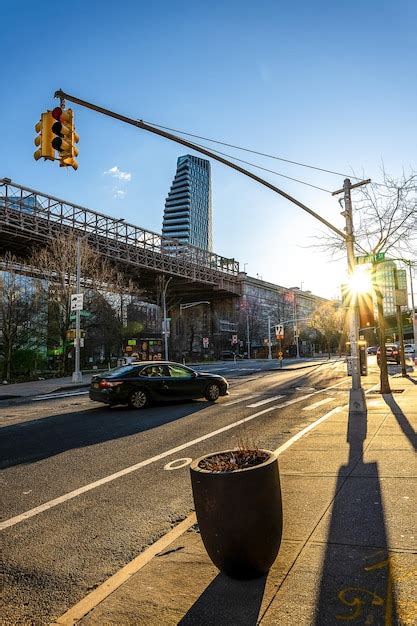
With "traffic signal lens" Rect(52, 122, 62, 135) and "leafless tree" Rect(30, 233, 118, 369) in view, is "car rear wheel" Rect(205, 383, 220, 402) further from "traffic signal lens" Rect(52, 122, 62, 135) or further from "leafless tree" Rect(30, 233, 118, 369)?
"leafless tree" Rect(30, 233, 118, 369)

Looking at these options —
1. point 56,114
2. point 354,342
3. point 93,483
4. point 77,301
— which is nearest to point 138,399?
point 354,342

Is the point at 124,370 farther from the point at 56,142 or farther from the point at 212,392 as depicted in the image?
the point at 56,142

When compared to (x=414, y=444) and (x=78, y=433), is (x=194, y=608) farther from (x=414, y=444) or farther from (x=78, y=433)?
(x=78, y=433)

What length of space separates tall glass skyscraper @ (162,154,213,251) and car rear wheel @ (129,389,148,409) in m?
161

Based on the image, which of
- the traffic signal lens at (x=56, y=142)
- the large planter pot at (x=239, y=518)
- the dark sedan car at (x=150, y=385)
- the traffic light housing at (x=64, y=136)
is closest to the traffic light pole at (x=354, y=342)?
the dark sedan car at (x=150, y=385)

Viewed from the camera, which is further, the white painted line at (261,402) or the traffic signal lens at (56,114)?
the white painted line at (261,402)

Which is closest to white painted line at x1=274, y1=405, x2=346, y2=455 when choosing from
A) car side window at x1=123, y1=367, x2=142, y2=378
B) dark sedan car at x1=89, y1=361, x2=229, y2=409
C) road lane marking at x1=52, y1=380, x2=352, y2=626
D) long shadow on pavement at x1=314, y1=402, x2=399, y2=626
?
long shadow on pavement at x1=314, y1=402, x2=399, y2=626

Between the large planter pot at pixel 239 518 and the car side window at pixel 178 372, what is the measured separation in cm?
1173

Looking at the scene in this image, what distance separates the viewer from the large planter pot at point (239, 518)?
326 cm

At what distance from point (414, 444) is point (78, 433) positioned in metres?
6.72

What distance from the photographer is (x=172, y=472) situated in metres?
6.80

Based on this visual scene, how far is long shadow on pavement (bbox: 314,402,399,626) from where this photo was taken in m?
2.85

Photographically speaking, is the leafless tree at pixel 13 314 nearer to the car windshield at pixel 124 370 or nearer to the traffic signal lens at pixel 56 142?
the car windshield at pixel 124 370

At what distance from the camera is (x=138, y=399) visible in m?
14.1
